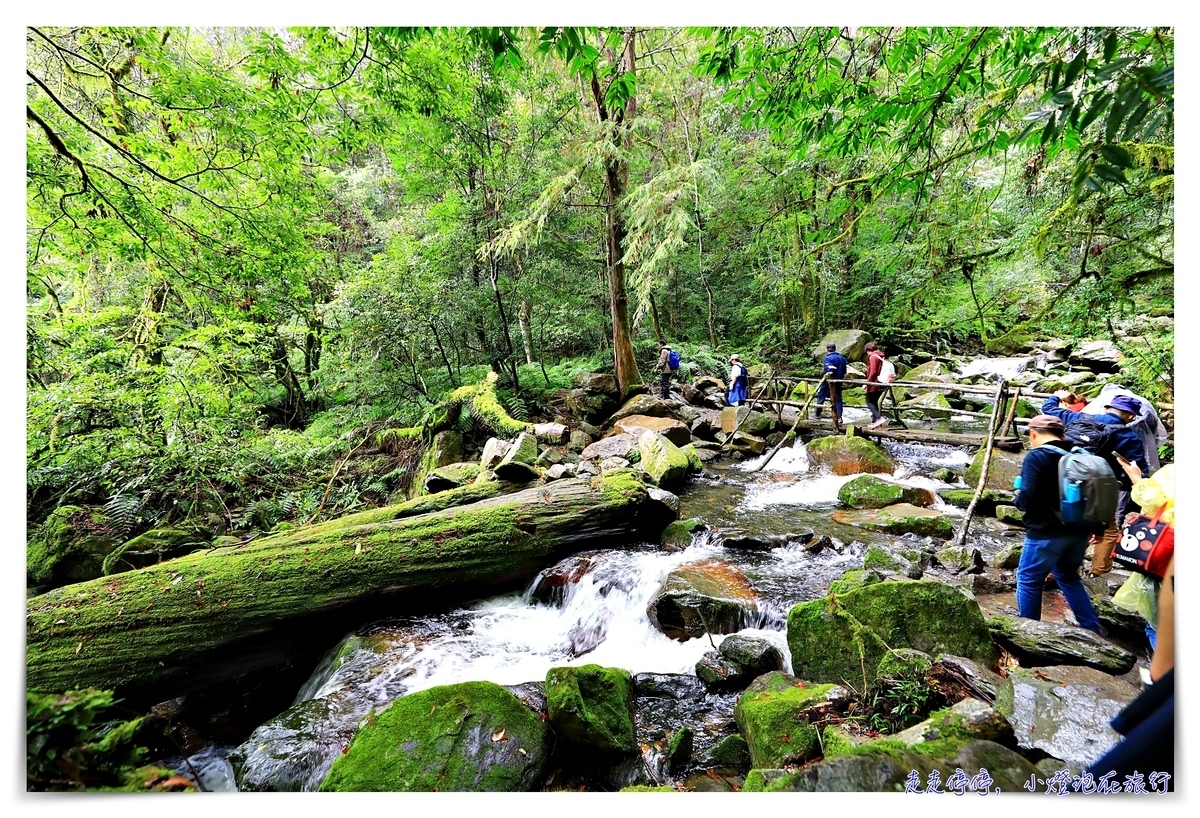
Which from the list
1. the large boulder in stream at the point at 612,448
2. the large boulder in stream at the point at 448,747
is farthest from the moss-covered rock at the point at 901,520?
the large boulder in stream at the point at 448,747

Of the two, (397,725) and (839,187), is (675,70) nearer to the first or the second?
(839,187)

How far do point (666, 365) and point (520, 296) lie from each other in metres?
3.94

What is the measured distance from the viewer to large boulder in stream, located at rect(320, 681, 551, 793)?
2.15 m

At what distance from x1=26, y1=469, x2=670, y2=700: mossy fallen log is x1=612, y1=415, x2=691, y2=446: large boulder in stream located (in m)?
3.46

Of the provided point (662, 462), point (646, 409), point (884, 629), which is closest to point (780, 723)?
point (884, 629)

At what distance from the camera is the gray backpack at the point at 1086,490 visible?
2.35 meters

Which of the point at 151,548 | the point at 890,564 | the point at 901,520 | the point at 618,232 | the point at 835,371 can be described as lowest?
the point at 901,520

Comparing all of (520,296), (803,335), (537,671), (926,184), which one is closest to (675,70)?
(520,296)

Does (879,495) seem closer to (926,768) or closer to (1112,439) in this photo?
(1112,439)

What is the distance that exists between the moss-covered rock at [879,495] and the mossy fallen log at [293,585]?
2896mm

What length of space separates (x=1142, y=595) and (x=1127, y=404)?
2744mm

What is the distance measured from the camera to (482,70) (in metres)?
7.71

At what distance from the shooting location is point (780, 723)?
2.22m

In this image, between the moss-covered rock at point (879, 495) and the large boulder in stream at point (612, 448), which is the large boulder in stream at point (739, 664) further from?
the large boulder in stream at point (612, 448)
